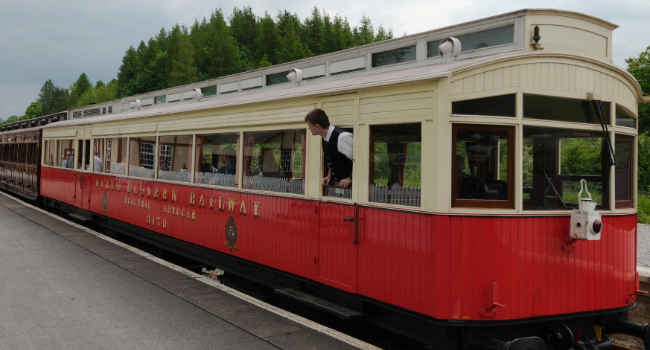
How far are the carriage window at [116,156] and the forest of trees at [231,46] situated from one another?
72.5 metres

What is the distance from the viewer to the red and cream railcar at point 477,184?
4.47 meters

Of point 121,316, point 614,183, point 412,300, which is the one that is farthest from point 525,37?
point 121,316

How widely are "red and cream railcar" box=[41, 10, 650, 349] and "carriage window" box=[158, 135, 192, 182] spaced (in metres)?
2.68

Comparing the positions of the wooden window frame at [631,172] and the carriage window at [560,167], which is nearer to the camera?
the carriage window at [560,167]

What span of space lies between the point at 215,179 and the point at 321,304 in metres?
2.97

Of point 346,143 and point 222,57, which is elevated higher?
point 222,57

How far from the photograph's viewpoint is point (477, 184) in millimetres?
4562

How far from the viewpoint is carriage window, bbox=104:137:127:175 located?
11.3m

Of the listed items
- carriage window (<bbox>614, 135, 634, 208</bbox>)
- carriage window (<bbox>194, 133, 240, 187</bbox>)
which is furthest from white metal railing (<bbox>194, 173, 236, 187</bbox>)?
carriage window (<bbox>614, 135, 634, 208</bbox>)

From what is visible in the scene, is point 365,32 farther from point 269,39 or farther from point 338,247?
Result: point 338,247

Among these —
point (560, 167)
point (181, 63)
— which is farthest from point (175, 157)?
point (181, 63)

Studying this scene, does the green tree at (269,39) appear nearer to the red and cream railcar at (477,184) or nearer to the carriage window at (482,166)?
the red and cream railcar at (477,184)

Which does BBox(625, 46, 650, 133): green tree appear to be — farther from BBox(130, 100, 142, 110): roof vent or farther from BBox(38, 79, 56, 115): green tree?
BBox(38, 79, 56, 115): green tree

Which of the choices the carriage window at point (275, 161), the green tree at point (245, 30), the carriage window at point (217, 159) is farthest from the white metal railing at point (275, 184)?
the green tree at point (245, 30)
